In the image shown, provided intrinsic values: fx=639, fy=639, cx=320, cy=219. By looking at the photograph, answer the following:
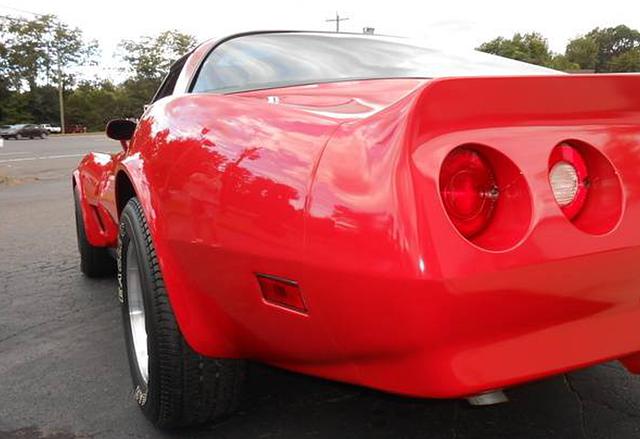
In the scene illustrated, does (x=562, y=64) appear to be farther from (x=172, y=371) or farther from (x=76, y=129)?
(x=172, y=371)

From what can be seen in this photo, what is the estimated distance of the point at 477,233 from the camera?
1.46 m

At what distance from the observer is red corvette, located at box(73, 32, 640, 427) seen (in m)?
1.37

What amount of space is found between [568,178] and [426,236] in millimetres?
477

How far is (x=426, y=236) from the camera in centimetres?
132

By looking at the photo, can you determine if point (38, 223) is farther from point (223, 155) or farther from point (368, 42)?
point (223, 155)

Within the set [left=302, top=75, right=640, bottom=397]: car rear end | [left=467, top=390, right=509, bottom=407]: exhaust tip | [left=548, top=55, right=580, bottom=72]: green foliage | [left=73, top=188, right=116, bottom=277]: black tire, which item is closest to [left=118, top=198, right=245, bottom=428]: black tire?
[left=302, top=75, right=640, bottom=397]: car rear end

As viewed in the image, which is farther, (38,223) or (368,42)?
(38,223)

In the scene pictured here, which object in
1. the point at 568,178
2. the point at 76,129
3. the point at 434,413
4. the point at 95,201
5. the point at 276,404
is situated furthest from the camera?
the point at 76,129

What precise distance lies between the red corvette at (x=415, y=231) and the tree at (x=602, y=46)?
11219 cm

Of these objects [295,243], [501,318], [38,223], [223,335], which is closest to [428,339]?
[501,318]

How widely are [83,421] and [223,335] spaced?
33.9 inches

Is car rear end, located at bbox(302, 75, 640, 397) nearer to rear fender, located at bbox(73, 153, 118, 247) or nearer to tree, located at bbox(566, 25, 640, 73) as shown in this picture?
rear fender, located at bbox(73, 153, 118, 247)

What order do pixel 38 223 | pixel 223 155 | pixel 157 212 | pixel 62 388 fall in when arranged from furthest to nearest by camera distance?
1. pixel 38 223
2. pixel 62 388
3. pixel 157 212
4. pixel 223 155

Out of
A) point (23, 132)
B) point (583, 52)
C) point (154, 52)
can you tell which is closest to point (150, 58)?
point (154, 52)
